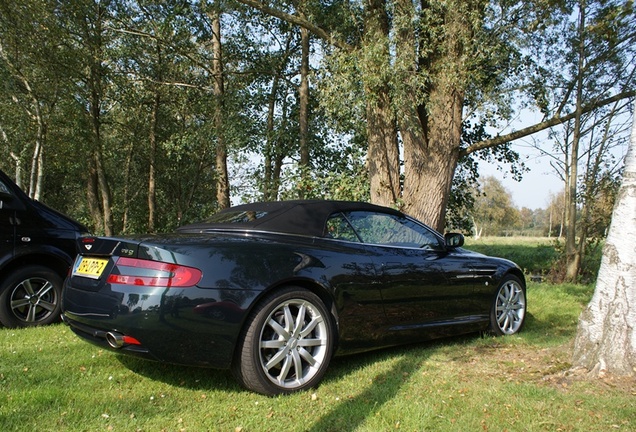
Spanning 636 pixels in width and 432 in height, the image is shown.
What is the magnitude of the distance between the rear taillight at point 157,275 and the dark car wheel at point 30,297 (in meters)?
2.74

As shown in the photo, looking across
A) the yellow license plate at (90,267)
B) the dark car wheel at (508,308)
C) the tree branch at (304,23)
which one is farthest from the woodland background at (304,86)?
the yellow license plate at (90,267)

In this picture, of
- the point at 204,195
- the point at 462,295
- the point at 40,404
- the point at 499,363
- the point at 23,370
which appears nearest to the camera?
the point at 40,404

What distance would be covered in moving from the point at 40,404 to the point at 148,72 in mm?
16875

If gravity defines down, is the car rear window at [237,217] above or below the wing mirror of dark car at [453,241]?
above

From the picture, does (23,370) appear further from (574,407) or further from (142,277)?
(574,407)

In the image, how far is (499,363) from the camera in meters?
4.32

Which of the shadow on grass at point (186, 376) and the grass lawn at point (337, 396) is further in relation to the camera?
the shadow on grass at point (186, 376)

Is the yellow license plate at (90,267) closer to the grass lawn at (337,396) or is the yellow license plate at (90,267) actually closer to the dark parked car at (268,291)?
the dark parked car at (268,291)

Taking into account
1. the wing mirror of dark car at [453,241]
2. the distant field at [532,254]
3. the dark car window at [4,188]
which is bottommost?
the distant field at [532,254]

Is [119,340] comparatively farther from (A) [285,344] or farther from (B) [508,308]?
(B) [508,308]

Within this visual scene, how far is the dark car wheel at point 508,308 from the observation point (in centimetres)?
540

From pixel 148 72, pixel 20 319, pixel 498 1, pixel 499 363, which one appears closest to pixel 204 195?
pixel 148 72

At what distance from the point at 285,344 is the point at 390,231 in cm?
167

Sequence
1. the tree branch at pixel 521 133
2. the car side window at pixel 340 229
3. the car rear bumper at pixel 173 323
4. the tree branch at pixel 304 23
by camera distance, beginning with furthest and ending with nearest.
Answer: the tree branch at pixel 521 133 → the tree branch at pixel 304 23 → the car side window at pixel 340 229 → the car rear bumper at pixel 173 323
